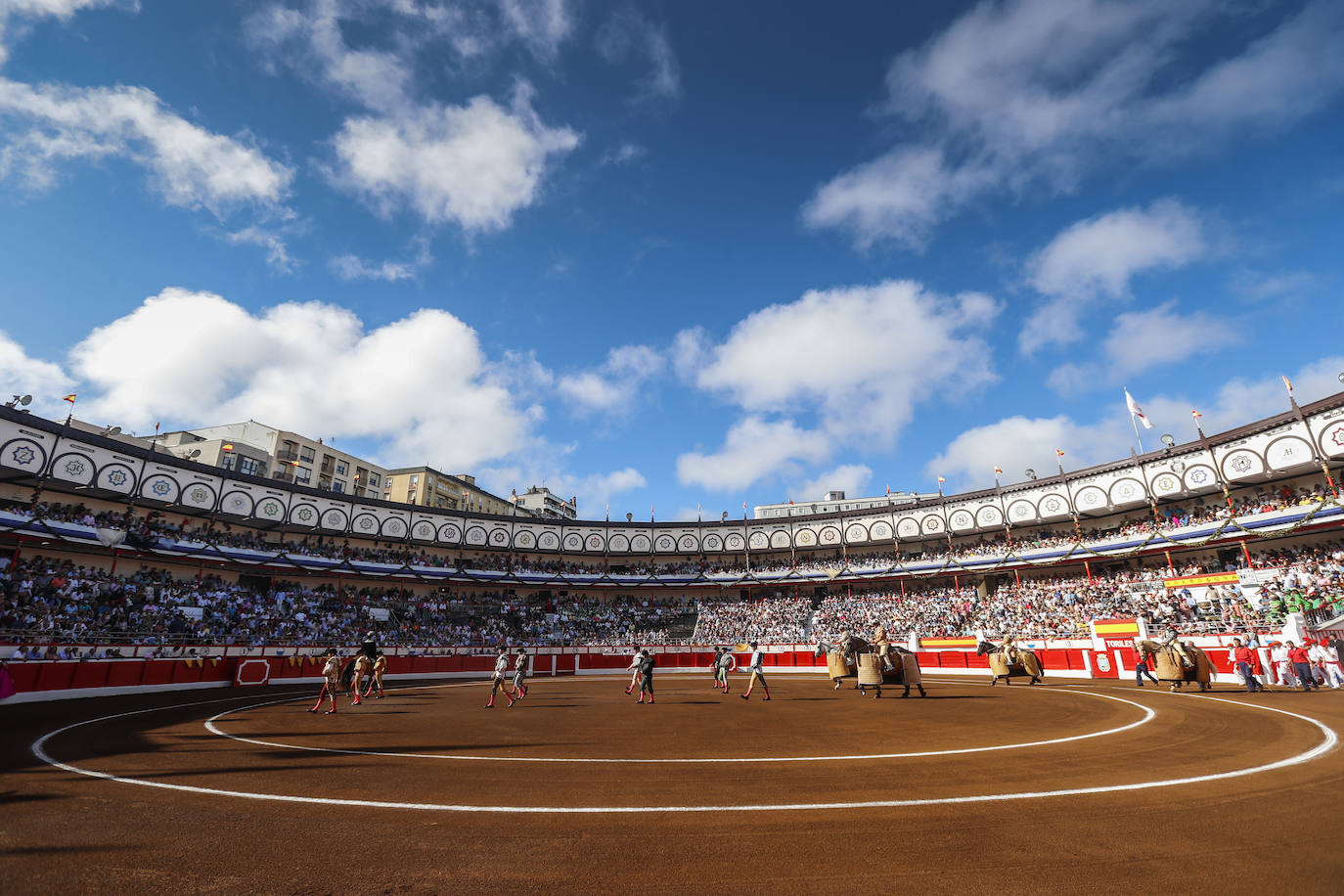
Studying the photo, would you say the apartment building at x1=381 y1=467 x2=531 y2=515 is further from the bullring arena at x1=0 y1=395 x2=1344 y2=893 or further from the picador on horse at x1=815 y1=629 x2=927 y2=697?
the picador on horse at x1=815 y1=629 x2=927 y2=697

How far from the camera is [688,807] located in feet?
23.0

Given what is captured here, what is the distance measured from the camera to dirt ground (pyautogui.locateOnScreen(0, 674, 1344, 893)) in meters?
5.05

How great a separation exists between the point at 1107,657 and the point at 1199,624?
7230 millimetres

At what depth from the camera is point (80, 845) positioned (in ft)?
19.3

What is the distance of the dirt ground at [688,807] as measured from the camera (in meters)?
5.05

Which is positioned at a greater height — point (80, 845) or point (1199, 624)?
point (1199, 624)

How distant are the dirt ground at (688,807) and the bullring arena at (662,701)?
0.06m

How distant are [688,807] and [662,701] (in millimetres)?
14214

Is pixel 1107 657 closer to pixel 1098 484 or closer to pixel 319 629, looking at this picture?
pixel 1098 484

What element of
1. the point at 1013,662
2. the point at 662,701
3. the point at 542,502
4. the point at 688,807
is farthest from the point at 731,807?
the point at 542,502

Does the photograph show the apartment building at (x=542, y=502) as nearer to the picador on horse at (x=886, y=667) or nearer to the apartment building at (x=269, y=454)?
the apartment building at (x=269, y=454)

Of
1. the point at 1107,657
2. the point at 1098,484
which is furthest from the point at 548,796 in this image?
the point at 1098,484

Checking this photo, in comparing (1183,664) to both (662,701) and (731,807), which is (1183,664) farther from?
(731,807)

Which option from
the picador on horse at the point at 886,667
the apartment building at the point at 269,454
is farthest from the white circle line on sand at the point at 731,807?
the apartment building at the point at 269,454
